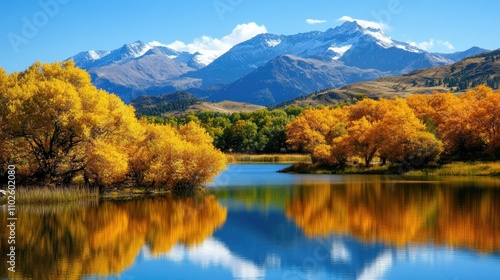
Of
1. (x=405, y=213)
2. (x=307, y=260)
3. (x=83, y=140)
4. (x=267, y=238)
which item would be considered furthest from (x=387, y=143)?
(x=307, y=260)

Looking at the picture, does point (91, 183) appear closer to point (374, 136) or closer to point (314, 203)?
point (314, 203)

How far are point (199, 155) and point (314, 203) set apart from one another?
14506 millimetres

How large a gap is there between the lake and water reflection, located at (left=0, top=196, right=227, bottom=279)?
0.06m

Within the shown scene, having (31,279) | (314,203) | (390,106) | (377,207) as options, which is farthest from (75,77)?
(390,106)

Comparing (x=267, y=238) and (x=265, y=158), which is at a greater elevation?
(x=265, y=158)

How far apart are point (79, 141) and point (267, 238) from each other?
26.3m

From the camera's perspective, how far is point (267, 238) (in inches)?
1346

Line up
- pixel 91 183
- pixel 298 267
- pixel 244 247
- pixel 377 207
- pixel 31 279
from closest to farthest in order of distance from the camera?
pixel 31 279 < pixel 298 267 < pixel 244 247 < pixel 377 207 < pixel 91 183

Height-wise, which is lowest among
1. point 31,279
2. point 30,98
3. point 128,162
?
point 31,279

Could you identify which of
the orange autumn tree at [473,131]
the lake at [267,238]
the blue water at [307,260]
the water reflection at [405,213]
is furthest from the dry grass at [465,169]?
the blue water at [307,260]

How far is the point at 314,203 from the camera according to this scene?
50.2 meters

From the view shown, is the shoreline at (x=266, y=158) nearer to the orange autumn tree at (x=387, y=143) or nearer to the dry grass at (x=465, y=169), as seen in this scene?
the orange autumn tree at (x=387, y=143)

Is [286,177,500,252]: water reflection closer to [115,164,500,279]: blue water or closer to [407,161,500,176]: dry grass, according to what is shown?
[115,164,500,279]: blue water

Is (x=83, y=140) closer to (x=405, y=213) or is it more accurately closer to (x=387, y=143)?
(x=405, y=213)
